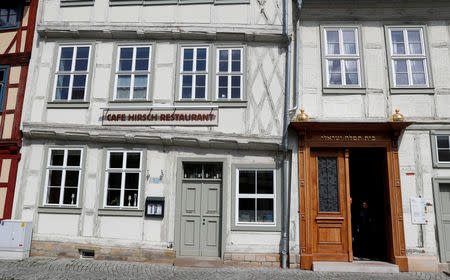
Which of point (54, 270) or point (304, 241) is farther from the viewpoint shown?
point (304, 241)

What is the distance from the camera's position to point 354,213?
10.9 m

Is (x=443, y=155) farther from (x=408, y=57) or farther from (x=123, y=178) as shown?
(x=123, y=178)

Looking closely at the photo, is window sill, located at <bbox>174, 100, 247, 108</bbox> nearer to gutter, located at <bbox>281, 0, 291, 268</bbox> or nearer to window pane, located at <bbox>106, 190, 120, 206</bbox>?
gutter, located at <bbox>281, 0, 291, 268</bbox>

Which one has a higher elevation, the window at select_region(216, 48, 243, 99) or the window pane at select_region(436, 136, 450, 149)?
the window at select_region(216, 48, 243, 99)

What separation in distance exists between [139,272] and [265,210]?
3.50 metres

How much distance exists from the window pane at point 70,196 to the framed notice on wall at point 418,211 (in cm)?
899

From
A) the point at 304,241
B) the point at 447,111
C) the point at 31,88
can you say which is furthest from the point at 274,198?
the point at 31,88

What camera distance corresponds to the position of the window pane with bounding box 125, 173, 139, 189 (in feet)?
31.1

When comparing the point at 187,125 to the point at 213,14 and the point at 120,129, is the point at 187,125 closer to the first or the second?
the point at 120,129

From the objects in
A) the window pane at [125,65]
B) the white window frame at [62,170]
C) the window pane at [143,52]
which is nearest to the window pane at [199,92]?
the window pane at [143,52]

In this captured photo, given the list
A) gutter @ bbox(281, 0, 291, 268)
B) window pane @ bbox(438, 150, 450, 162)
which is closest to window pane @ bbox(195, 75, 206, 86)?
gutter @ bbox(281, 0, 291, 268)

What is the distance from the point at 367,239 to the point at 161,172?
21.4 ft

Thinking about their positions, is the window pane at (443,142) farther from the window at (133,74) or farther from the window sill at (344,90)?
the window at (133,74)

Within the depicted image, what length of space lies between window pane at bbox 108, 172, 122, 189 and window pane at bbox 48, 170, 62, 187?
1434 millimetres
